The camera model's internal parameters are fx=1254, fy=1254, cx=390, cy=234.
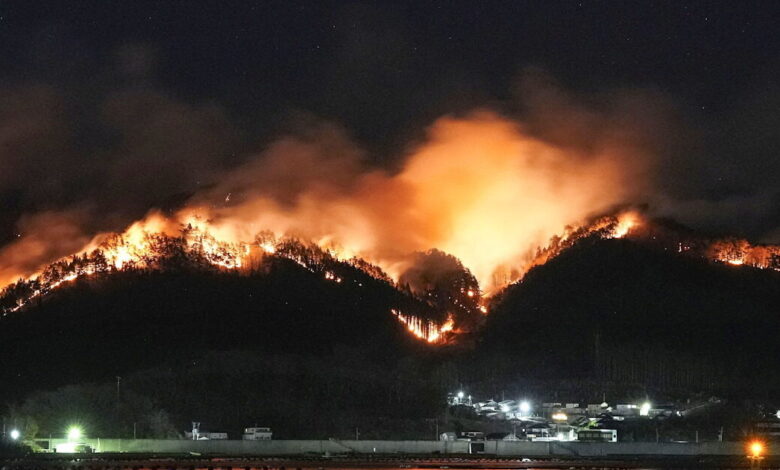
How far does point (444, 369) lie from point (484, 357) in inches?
441

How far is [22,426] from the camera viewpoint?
104m

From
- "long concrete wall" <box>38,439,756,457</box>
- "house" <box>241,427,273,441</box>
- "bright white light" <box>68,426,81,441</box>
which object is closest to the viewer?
→ "long concrete wall" <box>38,439,756,457</box>

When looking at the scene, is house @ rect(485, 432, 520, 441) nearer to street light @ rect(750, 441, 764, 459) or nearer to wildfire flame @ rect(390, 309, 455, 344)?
street light @ rect(750, 441, 764, 459)

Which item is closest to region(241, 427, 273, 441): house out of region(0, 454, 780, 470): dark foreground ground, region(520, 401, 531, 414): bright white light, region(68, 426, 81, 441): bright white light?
region(68, 426, 81, 441): bright white light

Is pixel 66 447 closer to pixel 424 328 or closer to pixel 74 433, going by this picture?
pixel 74 433

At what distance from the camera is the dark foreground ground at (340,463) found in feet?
269

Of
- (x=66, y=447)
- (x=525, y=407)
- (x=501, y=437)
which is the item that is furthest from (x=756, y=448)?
(x=66, y=447)

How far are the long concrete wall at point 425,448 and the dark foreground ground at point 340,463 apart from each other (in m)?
5.40

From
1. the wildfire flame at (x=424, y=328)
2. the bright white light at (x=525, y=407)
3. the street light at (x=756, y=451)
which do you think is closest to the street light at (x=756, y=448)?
the street light at (x=756, y=451)

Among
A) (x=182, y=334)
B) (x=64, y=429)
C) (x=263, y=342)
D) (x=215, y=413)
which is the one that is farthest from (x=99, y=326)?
(x=64, y=429)

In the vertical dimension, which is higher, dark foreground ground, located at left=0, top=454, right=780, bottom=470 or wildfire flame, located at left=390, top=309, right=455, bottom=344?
wildfire flame, located at left=390, top=309, right=455, bottom=344

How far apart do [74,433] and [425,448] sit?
29.9m

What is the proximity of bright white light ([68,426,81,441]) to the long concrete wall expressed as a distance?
1.04 meters

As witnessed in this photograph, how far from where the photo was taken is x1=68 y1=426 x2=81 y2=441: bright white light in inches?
4163
